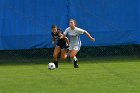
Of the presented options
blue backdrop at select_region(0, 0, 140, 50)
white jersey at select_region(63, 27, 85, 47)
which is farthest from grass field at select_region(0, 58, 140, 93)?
blue backdrop at select_region(0, 0, 140, 50)

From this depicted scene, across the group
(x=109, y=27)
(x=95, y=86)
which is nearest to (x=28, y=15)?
(x=109, y=27)

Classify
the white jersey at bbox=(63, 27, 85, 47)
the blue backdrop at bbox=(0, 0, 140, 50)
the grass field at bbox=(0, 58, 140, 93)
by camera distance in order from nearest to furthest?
the grass field at bbox=(0, 58, 140, 93) → the white jersey at bbox=(63, 27, 85, 47) → the blue backdrop at bbox=(0, 0, 140, 50)

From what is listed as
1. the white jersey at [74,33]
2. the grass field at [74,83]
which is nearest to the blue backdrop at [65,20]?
the white jersey at [74,33]

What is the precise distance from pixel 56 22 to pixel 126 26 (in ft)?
9.49

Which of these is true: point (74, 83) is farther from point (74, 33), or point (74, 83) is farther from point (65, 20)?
point (65, 20)

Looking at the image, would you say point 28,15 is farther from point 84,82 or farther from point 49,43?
point 84,82

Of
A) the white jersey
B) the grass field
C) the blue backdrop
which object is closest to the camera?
the grass field

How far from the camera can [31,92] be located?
31.1 feet

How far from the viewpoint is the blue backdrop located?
18.8 meters

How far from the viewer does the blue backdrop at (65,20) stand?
18.8 metres

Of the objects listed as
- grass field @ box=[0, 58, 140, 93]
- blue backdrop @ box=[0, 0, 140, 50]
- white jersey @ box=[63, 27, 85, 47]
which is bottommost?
grass field @ box=[0, 58, 140, 93]

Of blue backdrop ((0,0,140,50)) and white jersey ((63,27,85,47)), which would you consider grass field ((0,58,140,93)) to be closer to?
white jersey ((63,27,85,47))

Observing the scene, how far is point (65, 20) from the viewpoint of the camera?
19281mm

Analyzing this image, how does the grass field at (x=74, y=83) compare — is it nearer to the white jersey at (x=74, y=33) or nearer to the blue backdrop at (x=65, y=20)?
the white jersey at (x=74, y=33)
